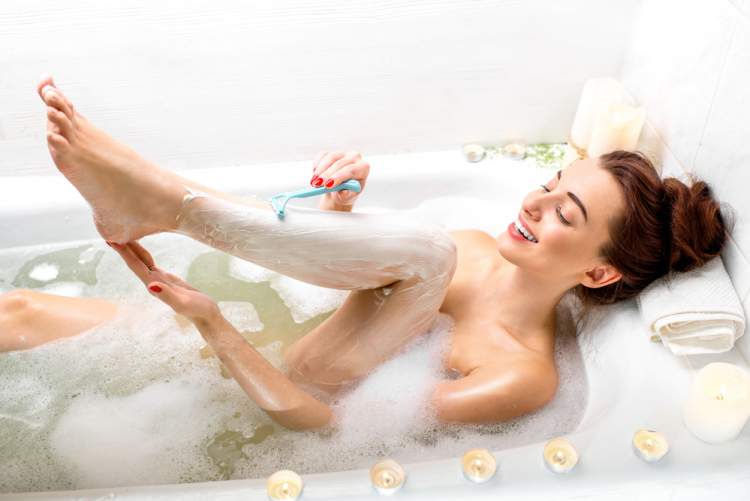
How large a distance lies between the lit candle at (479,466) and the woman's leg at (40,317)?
31.1 inches

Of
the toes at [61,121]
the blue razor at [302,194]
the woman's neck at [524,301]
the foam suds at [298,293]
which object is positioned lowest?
the foam suds at [298,293]

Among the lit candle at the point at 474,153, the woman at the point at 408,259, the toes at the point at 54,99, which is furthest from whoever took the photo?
the lit candle at the point at 474,153

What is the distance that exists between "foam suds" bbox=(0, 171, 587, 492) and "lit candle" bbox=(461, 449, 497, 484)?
173 mm

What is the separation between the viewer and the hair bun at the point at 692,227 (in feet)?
3.96

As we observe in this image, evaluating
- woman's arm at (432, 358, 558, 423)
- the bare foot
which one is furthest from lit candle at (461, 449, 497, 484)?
the bare foot

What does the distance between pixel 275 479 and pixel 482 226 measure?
87cm

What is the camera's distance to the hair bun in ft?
3.96

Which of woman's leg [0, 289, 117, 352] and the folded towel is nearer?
the folded towel

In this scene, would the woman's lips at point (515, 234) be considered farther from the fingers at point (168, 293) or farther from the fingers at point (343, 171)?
the fingers at point (168, 293)

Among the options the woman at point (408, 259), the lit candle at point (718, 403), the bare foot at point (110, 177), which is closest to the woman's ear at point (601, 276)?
the woman at point (408, 259)

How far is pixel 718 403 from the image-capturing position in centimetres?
108

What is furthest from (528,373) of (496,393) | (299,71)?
(299,71)

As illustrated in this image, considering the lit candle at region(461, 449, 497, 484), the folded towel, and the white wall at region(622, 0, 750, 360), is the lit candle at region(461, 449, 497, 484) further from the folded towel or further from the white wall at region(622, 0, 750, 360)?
the white wall at region(622, 0, 750, 360)

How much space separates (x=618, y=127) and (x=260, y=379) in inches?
36.5
